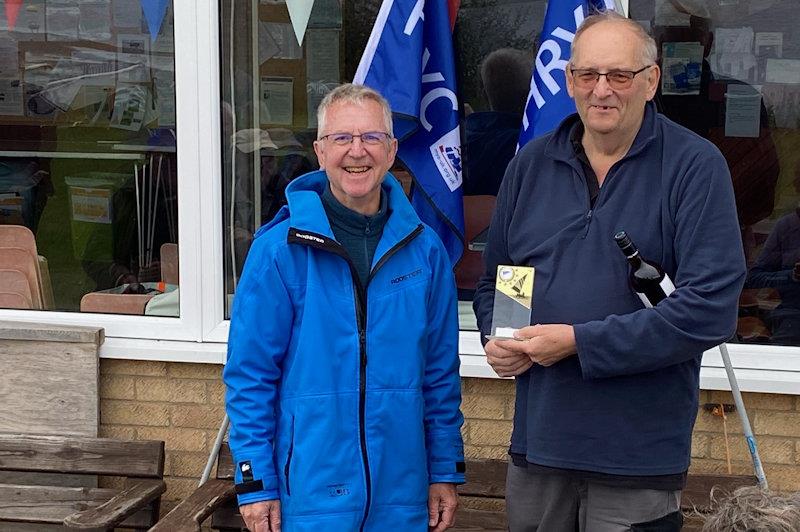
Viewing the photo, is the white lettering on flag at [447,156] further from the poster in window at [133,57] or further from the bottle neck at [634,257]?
the bottle neck at [634,257]

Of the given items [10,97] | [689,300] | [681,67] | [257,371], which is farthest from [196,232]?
[689,300]

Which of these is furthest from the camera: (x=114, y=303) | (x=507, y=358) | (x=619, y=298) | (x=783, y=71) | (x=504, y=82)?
(x=114, y=303)

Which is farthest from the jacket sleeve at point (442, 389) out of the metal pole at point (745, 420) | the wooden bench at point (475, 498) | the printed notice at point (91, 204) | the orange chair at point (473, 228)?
the printed notice at point (91, 204)

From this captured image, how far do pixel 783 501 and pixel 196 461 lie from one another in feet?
8.70

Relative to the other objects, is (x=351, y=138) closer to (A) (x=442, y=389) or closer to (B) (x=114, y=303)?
(A) (x=442, y=389)

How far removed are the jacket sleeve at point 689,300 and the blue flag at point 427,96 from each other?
63.0 inches

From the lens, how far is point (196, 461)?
450 centimetres

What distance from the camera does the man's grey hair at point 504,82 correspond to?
4.21 meters

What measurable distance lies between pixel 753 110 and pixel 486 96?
1.03m

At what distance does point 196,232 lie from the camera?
4410 mm

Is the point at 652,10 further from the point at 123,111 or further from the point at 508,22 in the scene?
the point at 123,111

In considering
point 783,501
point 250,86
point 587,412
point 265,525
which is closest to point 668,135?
point 587,412

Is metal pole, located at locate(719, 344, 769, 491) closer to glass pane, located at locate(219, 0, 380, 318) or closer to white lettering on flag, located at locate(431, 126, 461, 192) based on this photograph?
white lettering on flag, located at locate(431, 126, 461, 192)

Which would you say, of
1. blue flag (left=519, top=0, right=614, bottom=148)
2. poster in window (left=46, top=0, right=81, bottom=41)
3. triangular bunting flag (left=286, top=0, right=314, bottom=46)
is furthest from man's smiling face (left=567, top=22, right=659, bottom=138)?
poster in window (left=46, top=0, right=81, bottom=41)
